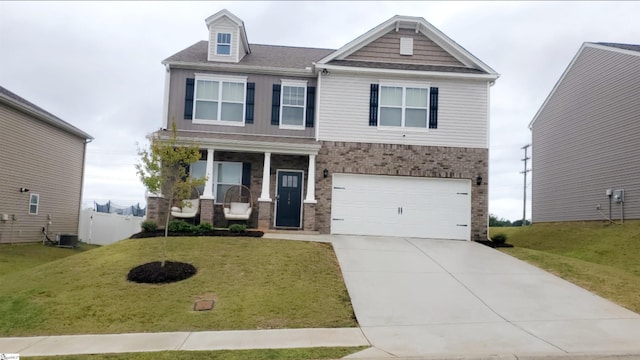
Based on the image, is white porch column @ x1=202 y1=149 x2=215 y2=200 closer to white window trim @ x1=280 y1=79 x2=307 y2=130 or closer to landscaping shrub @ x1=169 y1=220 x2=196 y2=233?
landscaping shrub @ x1=169 y1=220 x2=196 y2=233

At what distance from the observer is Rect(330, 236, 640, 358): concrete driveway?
770cm

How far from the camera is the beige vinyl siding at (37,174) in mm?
18703

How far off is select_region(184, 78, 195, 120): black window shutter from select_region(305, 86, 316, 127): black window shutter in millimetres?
4257

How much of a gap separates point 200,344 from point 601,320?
23.5 feet

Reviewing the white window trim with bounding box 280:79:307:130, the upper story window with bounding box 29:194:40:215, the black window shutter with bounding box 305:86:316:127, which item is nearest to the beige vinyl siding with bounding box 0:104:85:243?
the upper story window with bounding box 29:194:40:215

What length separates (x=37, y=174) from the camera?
2092 cm

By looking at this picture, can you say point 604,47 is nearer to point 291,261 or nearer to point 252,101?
point 252,101

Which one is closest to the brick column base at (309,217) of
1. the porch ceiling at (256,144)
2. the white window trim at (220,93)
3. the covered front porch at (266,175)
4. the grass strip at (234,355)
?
the covered front porch at (266,175)

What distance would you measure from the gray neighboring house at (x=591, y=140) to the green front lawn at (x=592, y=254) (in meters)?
0.88

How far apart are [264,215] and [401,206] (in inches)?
190

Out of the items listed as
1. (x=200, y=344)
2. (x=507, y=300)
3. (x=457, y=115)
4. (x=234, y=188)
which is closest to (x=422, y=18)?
(x=457, y=115)

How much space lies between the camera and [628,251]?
A: 15.5 metres

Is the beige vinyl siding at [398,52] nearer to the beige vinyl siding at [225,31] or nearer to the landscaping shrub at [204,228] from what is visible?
the beige vinyl siding at [225,31]

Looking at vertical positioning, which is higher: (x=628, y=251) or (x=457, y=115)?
(x=457, y=115)
